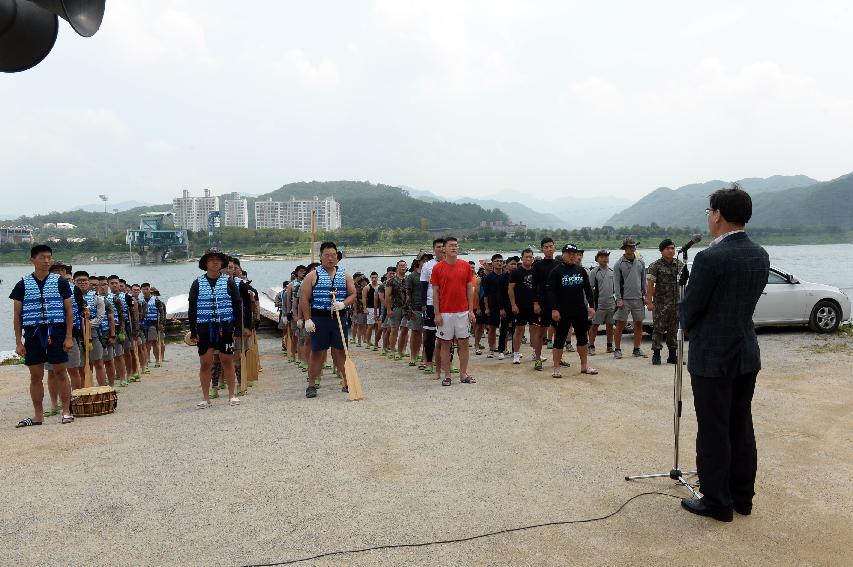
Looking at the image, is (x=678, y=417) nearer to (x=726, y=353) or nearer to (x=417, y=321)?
(x=726, y=353)

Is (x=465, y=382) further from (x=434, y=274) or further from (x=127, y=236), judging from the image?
(x=127, y=236)

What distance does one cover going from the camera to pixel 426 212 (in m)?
138

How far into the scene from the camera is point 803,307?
12562 mm

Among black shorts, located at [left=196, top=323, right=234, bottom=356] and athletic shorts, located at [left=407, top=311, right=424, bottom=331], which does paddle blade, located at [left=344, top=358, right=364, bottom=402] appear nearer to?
black shorts, located at [left=196, top=323, right=234, bottom=356]

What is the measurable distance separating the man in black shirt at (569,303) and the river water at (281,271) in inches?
131

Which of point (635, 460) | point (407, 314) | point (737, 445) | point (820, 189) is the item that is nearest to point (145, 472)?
point (635, 460)

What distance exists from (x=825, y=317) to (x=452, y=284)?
900 cm

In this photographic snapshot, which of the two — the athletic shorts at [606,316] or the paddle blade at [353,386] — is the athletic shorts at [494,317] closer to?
the athletic shorts at [606,316]

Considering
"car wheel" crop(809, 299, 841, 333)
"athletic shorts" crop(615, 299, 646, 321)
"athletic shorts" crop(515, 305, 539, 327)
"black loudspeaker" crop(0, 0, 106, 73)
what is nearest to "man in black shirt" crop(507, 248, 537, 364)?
"athletic shorts" crop(515, 305, 539, 327)

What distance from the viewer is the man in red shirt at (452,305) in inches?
332

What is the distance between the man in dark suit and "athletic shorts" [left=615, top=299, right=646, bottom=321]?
22.6 ft

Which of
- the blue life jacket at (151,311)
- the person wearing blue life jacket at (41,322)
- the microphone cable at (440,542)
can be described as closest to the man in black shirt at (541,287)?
the microphone cable at (440,542)

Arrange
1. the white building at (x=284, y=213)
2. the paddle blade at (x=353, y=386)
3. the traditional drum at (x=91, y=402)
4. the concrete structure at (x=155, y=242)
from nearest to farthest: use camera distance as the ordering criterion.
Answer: the traditional drum at (x=91, y=402), the paddle blade at (x=353, y=386), the concrete structure at (x=155, y=242), the white building at (x=284, y=213)

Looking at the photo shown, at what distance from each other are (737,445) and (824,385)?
15.8 feet
